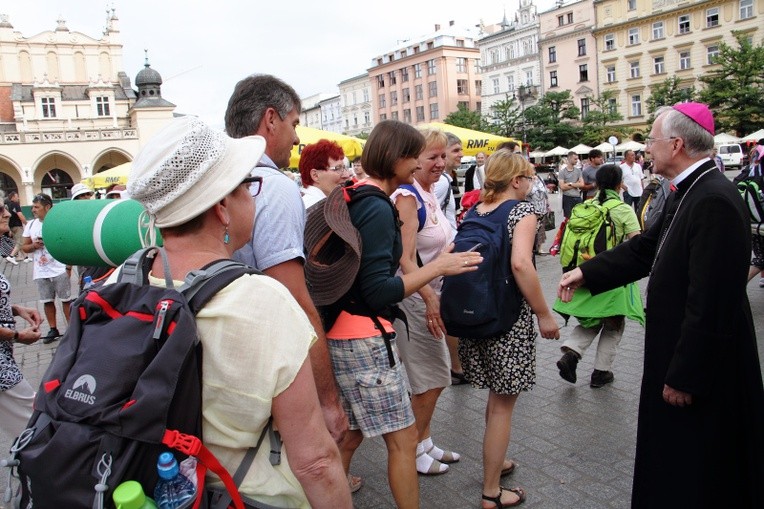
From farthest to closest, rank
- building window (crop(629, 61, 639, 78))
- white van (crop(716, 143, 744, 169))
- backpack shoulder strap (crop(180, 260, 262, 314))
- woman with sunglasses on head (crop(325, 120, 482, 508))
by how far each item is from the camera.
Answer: building window (crop(629, 61, 639, 78)) → white van (crop(716, 143, 744, 169)) → woman with sunglasses on head (crop(325, 120, 482, 508)) → backpack shoulder strap (crop(180, 260, 262, 314))

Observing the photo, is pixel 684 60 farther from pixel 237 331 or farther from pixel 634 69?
pixel 237 331

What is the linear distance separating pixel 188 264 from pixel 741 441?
91.2 inches

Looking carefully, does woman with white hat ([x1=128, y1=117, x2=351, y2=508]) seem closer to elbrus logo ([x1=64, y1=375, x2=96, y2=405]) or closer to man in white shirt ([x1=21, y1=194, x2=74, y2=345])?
elbrus logo ([x1=64, y1=375, x2=96, y2=405])

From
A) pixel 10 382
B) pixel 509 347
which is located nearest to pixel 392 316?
pixel 509 347

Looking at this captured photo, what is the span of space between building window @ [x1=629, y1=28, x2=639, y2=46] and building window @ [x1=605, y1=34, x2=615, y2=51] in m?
1.95

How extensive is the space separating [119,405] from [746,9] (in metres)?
64.2

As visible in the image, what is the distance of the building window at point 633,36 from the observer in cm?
5981

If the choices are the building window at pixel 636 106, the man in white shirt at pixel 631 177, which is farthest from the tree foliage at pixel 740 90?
the man in white shirt at pixel 631 177

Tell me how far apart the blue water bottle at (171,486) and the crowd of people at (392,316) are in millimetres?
118

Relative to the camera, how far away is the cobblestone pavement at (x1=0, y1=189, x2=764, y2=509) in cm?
350

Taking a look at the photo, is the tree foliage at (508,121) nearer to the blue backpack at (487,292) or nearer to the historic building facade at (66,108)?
the historic building facade at (66,108)

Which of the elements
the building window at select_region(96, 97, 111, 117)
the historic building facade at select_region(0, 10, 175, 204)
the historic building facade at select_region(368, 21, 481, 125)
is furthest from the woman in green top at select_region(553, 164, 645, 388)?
the historic building facade at select_region(368, 21, 481, 125)

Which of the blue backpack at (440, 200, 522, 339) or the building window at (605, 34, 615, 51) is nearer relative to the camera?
the blue backpack at (440, 200, 522, 339)

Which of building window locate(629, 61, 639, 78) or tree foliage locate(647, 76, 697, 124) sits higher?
building window locate(629, 61, 639, 78)
